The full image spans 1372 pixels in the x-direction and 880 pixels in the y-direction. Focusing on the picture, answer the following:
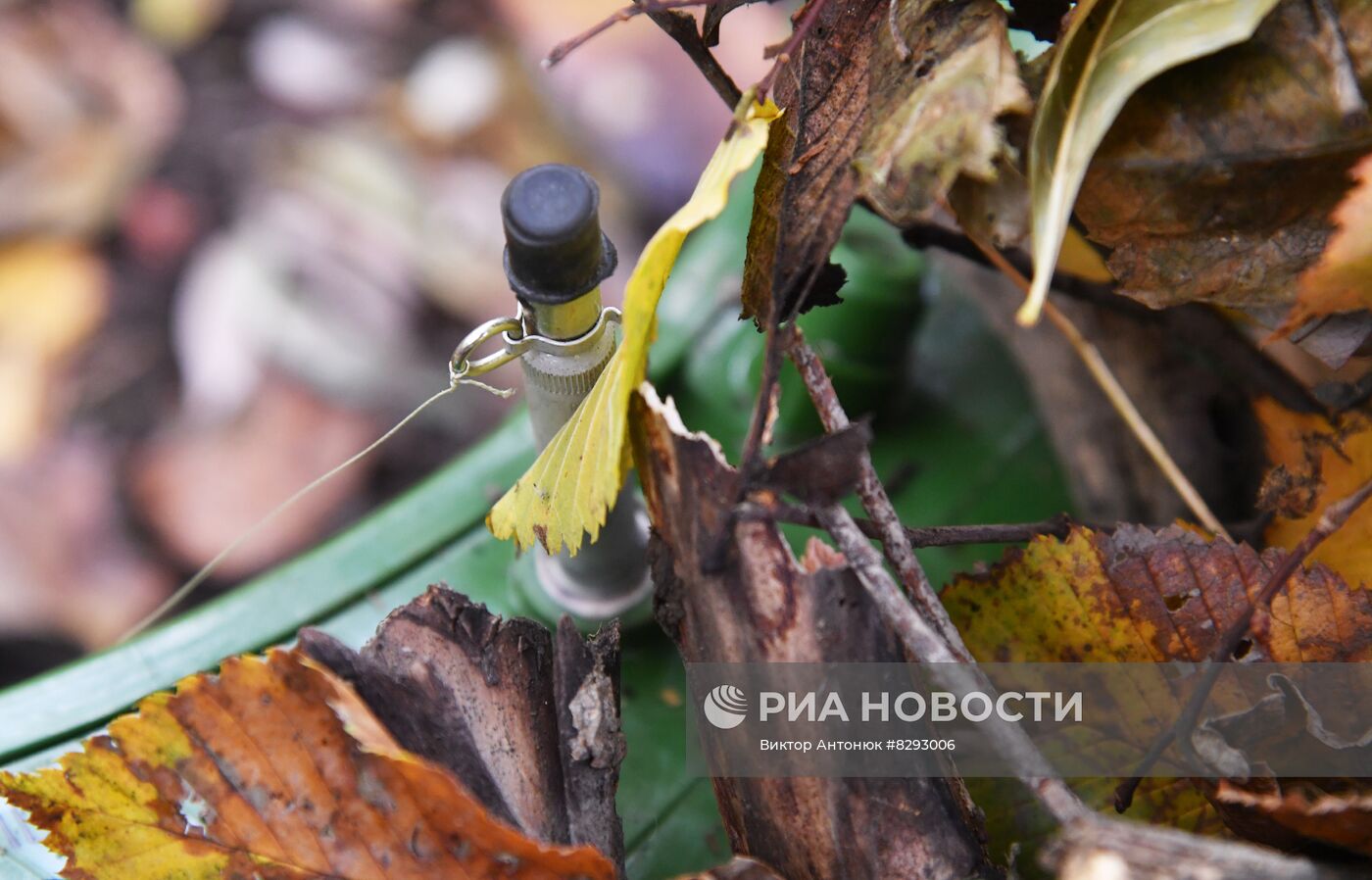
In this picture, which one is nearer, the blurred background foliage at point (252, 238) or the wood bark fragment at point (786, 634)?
the wood bark fragment at point (786, 634)

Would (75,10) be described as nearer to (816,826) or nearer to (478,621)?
(478,621)

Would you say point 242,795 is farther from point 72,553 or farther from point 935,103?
point 72,553

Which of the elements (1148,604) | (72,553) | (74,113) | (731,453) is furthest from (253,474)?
(1148,604)

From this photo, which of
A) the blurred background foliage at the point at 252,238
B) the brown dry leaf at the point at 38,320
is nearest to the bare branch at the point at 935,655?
the blurred background foliage at the point at 252,238

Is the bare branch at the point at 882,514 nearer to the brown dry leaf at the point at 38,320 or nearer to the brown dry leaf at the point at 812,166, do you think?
the brown dry leaf at the point at 812,166

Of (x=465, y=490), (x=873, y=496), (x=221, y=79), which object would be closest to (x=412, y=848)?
(x=873, y=496)

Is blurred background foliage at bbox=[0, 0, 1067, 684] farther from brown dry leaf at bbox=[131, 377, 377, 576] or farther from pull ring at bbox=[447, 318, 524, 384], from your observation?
pull ring at bbox=[447, 318, 524, 384]
